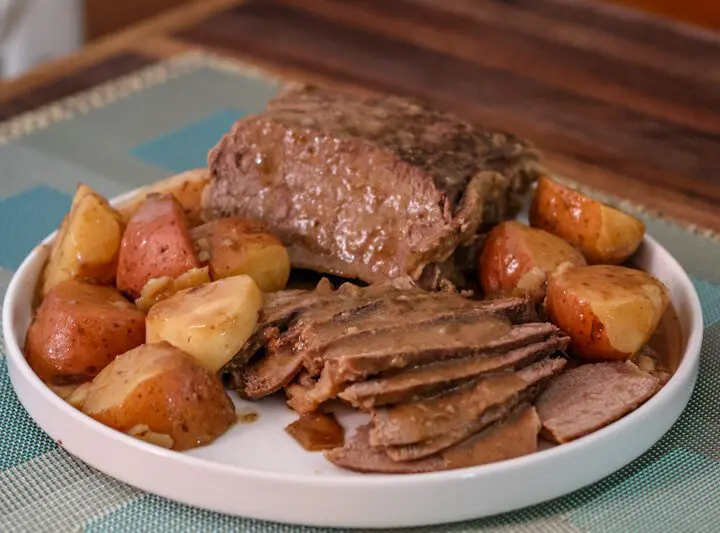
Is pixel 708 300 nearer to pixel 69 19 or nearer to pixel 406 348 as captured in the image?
pixel 406 348

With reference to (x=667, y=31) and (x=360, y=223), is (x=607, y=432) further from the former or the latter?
(x=667, y=31)

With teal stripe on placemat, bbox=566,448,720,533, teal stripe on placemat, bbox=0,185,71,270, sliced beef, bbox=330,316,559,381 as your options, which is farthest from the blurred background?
teal stripe on placemat, bbox=566,448,720,533

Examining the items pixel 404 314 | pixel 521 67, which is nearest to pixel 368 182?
pixel 404 314

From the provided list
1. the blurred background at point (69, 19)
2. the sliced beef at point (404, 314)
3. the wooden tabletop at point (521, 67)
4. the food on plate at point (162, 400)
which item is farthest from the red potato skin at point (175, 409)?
the blurred background at point (69, 19)

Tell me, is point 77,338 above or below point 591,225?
below

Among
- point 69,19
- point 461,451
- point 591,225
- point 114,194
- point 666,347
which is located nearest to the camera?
point 461,451

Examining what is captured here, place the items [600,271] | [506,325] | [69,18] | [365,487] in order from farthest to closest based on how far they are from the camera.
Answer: [69,18] < [600,271] < [506,325] < [365,487]

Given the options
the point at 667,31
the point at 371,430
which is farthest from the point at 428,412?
the point at 667,31
